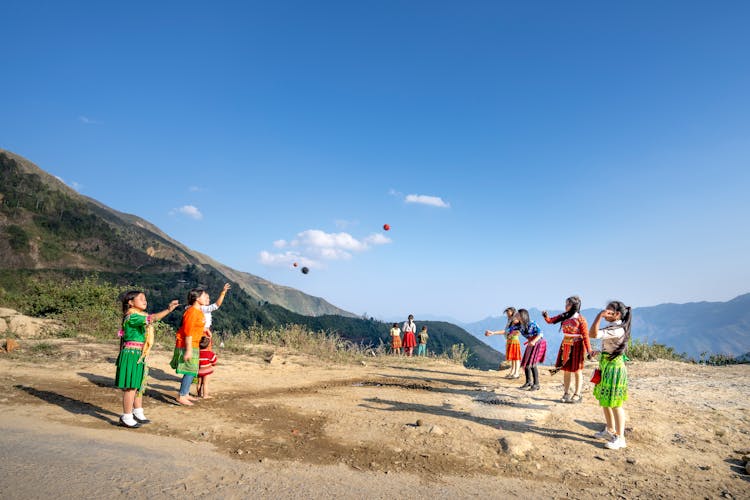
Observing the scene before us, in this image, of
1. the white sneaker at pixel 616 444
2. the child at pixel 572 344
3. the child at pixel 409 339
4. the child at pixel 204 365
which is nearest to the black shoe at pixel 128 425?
the child at pixel 204 365

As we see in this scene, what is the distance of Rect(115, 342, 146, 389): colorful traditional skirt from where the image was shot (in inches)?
206

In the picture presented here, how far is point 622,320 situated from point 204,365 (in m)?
6.49

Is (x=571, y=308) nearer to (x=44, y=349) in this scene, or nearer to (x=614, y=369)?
(x=614, y=369)

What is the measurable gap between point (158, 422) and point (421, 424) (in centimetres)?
359

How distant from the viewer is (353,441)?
532cm

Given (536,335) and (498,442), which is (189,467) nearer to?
(498,442)

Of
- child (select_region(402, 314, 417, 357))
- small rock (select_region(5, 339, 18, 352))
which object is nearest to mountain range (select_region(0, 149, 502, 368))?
child (select_region(402, 314, 417, 357))

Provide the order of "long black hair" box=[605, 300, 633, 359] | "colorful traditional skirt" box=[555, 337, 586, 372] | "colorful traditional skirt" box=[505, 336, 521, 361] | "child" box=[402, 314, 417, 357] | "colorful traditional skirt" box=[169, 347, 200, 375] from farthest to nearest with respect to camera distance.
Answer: "child" box=[402, 314, 417, 357] < "colorful traditional skirt" box=[505, 336, 521, 361] < "colorful traditional skirt" box=[555, 337, 586, 372] < "colorful traditional skirt" box=[169, 347, 200, 375] < "long black hair" box=[605, 300, 633, 359]

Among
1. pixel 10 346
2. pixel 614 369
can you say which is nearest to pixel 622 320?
pixel 614 369

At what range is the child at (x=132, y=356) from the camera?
17.2ft

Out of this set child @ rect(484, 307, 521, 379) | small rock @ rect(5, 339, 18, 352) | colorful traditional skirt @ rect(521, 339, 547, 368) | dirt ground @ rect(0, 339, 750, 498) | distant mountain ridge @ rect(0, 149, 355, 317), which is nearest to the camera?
dirt ground @ rect(0, 339, 750, 498)

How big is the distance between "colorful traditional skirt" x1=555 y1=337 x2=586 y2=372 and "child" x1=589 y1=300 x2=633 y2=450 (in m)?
2.00

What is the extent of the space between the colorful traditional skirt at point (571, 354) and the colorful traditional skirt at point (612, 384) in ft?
7.15

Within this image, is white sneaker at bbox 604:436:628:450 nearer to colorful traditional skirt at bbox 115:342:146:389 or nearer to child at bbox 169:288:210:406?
child at bbox 169:288:210:406
